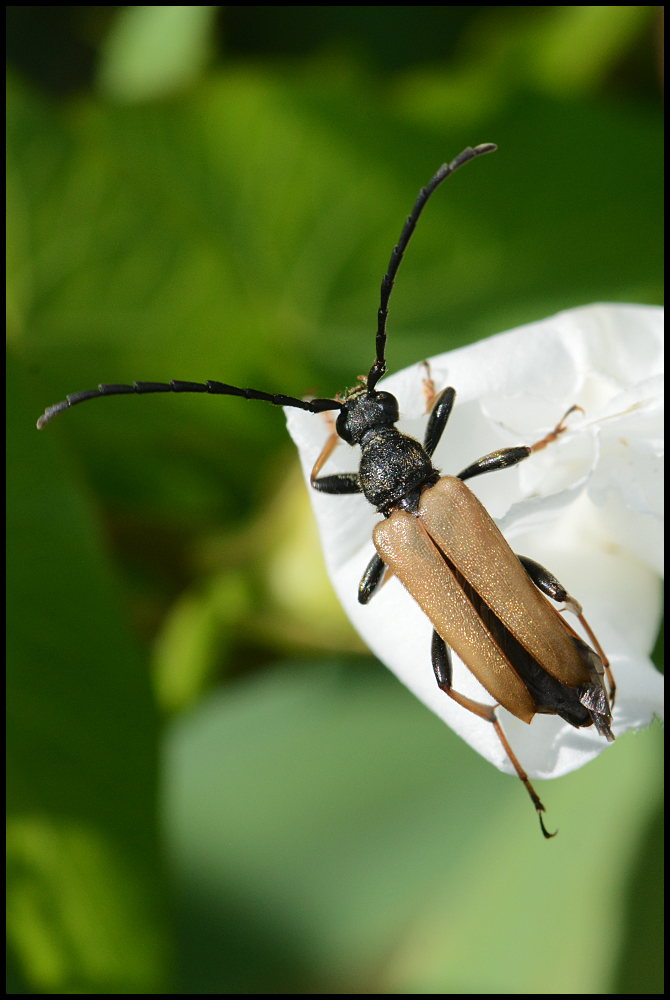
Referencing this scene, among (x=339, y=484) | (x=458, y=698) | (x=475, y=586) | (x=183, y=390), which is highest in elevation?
(x=183, y=390)

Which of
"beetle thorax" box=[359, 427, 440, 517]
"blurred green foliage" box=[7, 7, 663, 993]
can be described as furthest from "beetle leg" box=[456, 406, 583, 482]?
"blurred green foliage" box=[7, 7, 663, 993]

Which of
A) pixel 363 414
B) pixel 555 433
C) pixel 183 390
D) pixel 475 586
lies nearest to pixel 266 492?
pixel 363 414

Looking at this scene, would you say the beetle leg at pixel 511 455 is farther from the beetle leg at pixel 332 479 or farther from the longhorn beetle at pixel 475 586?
the beetle leg at pixel 332 479

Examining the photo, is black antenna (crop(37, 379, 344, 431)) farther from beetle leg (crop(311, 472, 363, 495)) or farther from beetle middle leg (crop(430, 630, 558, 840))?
beetle middle leg (crop(430, 630, 558, 840))

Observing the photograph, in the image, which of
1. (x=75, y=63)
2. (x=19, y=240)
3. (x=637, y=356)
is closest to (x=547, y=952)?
(x=637, y=356)

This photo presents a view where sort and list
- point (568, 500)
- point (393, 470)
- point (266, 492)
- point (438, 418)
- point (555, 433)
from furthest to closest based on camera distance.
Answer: point (266, 492) < point (393, 470) < point (438, 418) < point (555, 433) < point (568, 500)

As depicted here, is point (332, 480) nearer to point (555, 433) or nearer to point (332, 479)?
point (332, 479)
